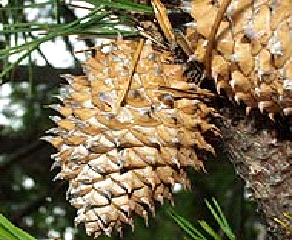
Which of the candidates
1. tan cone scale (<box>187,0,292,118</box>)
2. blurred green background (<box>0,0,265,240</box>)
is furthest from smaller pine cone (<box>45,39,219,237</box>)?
blurred green background (<box>0,0,265,240</box>)

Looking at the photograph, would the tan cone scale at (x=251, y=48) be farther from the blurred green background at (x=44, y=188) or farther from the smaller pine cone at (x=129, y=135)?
the blurred green background at (x=44, y=188)

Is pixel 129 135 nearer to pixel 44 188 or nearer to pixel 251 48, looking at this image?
pixel 251 48

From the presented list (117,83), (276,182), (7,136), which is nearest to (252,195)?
(276,182)

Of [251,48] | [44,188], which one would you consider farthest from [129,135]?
[44,188]

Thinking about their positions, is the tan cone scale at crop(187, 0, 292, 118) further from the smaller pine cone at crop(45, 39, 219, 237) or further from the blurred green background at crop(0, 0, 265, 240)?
the blurred green background at crop(0, 0, 265, 240)

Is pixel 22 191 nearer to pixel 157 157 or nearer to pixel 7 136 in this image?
pixel 7 136
